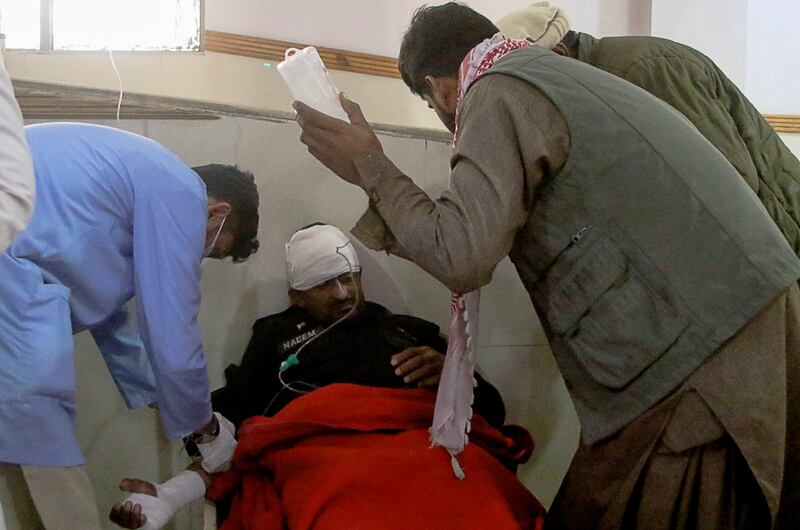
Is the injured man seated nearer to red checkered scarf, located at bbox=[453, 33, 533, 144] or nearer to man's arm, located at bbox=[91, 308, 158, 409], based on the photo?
man's arm, located at bbox=[91, 308, 158, 409]

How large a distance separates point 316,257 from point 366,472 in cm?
58

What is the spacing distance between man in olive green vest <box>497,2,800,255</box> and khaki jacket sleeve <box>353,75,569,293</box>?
0.55 metres

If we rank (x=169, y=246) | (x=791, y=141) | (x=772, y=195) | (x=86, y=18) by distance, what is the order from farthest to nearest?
1. (x=791, y=141)
2. (x=86, y=18)
3. (x=772, y=195)
4. (x=169, y=246)

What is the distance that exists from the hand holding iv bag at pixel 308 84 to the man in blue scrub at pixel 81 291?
0.29m

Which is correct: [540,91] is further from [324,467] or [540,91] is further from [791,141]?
[791,141]

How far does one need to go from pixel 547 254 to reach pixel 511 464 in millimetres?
702

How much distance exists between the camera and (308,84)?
3.73 ft

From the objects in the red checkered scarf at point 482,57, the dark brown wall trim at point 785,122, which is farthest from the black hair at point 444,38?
the dark brown wall trim at point 785,122

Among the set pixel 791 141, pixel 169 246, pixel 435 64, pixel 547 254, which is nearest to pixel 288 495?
pixel 169 246

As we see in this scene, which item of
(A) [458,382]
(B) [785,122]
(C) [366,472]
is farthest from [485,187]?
(B) [785,122]

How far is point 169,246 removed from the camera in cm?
126

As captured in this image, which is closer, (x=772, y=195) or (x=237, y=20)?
(x=772, y=195)

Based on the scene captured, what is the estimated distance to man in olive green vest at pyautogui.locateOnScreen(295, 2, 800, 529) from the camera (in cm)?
94

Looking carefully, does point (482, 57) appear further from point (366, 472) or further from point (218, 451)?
point (218, 451)
